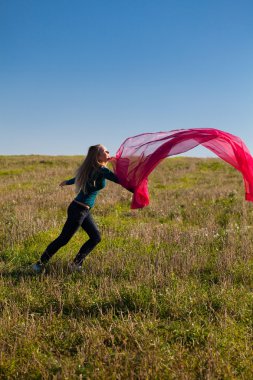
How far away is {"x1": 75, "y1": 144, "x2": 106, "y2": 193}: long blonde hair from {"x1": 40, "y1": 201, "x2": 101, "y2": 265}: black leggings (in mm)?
367

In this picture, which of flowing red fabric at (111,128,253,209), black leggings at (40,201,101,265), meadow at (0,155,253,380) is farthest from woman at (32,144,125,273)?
flowing red fabric at (111,128,253,209)

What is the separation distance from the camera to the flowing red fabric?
6371 mm

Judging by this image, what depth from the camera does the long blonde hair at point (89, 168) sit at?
6.01m

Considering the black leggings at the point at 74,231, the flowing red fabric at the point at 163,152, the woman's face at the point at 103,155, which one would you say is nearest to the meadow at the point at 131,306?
the black leggings at the point at 74,231

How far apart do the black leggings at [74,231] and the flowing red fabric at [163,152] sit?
0.80 m

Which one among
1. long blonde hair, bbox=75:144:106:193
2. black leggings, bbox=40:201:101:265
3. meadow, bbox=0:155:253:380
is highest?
long blonde hair, bbox=75:144:106:193

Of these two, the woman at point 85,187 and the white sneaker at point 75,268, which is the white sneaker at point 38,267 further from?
the white sneaker at point 75,268

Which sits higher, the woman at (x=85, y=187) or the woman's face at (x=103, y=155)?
the woman's face at (x=103, y=155)

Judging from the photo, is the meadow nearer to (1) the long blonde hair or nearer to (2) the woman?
(2) the woman

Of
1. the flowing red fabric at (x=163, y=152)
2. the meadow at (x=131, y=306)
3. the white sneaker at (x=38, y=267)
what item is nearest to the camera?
the meadow at (x=131, y=306)

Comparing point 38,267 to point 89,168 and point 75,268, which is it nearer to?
point 75,268

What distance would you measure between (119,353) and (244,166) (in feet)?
12.9

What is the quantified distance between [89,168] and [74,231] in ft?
3.53

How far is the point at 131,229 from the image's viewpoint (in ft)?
28.6
